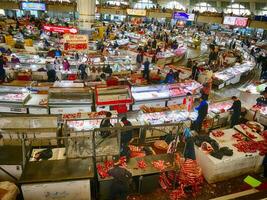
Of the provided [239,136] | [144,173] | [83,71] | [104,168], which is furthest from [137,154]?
[83,71]

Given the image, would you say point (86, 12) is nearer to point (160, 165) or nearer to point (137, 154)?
point (137, 154)

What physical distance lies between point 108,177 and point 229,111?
6.48m

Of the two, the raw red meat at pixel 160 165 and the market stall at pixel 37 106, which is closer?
the raw red meat at pixel 160 165

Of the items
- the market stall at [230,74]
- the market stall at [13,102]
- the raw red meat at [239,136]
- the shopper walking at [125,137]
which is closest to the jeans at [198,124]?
the raw red meat at [239,136]

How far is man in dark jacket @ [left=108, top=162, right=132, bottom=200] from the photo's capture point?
6.05 meters

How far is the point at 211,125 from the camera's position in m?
10.5

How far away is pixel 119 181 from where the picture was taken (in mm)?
6094

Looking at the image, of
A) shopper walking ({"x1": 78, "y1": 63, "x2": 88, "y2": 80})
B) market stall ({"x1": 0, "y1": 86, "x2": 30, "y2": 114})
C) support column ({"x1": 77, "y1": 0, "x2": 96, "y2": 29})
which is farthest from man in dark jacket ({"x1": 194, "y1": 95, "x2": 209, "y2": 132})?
support column ({"x1": 77, "y1": 0, "x2": 96, "y2": 29})

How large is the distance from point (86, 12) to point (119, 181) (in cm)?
1474

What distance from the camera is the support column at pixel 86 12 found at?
17.9 meters

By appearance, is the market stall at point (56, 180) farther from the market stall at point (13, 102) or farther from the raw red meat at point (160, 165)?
the market stall at point (13, 102)

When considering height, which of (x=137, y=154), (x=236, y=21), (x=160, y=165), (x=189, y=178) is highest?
(x=236, y=21)

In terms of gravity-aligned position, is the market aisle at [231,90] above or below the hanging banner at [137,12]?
below

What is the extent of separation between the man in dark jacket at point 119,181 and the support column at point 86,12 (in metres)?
14.2
